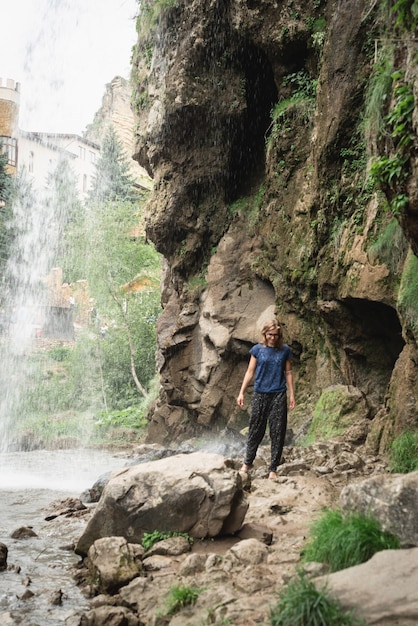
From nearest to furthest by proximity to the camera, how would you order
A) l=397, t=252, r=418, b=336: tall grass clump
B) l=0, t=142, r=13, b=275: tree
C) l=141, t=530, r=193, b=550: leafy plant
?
l=141, t=530, r=193, b=550: leafy plant
l=397, t=252, r=418, b=336: tall grass clump
l=0, t=142, r=13, b=275: tree

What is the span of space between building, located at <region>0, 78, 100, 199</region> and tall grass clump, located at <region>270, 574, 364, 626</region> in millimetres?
45182

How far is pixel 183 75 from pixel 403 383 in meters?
10.9

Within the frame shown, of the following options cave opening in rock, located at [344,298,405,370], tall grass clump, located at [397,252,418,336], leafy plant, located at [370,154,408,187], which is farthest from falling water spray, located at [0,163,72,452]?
leafy plant, located at [370,154,408,187]

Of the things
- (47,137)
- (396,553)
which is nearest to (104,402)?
(396,553)

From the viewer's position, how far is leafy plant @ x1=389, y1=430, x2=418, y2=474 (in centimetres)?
822

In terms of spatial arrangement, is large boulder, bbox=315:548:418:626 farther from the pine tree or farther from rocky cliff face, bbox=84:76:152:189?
rocky cliff face, bbox=84:76:152:189

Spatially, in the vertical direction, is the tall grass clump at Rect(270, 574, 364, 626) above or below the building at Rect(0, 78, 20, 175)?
below

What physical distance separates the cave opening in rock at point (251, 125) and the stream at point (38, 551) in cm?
909

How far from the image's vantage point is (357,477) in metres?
8.34

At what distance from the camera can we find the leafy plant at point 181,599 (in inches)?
186

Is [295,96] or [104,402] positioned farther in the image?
[104,402]

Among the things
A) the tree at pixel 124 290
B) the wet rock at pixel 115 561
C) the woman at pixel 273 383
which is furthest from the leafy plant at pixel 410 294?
the tree at pixel 124 290

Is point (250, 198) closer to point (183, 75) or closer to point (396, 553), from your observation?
point (183, 75)

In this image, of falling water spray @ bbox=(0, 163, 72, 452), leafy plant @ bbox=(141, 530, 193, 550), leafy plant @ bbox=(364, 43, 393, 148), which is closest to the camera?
leafy plant @ bbox=(141, 530, 193, 550)
